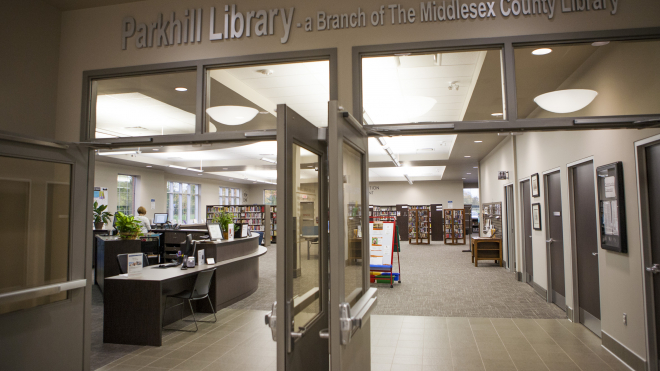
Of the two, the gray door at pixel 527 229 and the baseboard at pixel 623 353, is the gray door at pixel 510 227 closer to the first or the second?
the gray door at pixel 527 229

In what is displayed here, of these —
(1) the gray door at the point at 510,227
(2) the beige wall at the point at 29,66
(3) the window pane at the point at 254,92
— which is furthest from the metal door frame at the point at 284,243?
(1) the gray door at the point at 510,227

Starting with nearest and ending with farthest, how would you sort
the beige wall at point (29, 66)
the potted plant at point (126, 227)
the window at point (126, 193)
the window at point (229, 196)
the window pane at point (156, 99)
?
the beige wall at point (29, 66) → the window pane at point (156, 99) → the potted plant at point (126, 227) → the window at point (126, 193) → the window at point (229, 196)

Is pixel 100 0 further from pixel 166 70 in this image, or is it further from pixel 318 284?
pixel 318 284

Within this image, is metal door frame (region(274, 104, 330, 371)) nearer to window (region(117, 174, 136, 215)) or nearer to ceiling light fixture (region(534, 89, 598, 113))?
ceiling light fixture (region(534, 89, 598, 113))

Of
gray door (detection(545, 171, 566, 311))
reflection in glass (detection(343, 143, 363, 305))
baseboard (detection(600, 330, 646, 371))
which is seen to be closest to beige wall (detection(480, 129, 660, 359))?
baseboard (detection(600, 330, 646, 371))

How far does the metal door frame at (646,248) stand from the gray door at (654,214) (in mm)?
21

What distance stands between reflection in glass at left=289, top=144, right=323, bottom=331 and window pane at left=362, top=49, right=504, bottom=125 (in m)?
0.68

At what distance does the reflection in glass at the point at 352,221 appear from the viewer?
7.43 ft

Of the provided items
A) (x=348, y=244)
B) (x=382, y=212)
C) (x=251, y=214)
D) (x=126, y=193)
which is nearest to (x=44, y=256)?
(x=348, y=244)

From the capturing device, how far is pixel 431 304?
6719mm

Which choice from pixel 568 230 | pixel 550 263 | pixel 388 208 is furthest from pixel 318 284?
pixel 388 208

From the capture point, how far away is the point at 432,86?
10.2 feet

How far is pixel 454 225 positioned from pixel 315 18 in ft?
53.0

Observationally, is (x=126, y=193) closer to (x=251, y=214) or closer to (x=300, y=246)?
(x=251, y=214)
